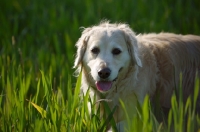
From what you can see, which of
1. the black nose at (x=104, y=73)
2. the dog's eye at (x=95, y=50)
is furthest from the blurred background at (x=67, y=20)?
the black nose at (x=104, y=73)

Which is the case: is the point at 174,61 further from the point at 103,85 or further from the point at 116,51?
the point at 103,85

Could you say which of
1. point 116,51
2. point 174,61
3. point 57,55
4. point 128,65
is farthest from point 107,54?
point 57,55

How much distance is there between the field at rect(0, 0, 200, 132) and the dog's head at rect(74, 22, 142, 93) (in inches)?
10.5

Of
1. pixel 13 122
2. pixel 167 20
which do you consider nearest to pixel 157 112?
pixel 13 122

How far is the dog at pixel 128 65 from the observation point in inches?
191

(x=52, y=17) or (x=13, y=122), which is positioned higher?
(x=52, y=17)

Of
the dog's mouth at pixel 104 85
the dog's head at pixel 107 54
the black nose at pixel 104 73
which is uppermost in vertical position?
the dog's head at pixel 107 54

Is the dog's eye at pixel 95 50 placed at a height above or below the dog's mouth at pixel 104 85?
above

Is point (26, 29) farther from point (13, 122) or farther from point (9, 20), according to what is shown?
point (13, 122)

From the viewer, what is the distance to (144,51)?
5234 millimetres

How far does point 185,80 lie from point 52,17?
3952mm

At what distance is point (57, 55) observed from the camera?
7031mm

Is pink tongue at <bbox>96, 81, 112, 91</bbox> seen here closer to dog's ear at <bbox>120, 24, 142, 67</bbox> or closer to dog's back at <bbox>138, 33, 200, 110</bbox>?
dog's ear at <bbox>120, 24, 142, 67</bbox>

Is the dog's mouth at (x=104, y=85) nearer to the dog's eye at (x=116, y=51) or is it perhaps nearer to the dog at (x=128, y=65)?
the dog at (x=128, y=65)
